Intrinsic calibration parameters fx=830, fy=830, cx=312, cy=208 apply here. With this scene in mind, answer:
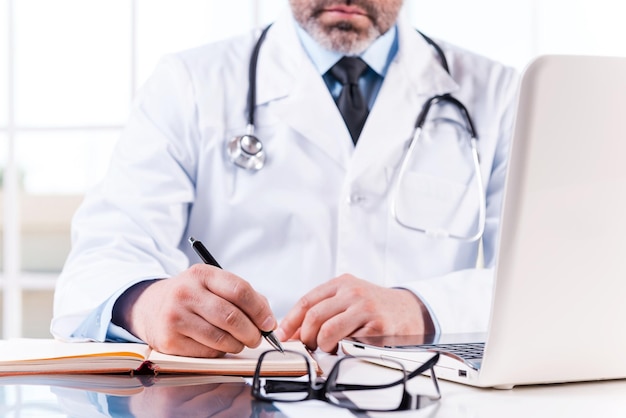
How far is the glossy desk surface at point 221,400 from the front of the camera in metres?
0.69

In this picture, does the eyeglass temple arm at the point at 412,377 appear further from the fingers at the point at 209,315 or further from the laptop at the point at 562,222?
the fingers at the point at 209,315

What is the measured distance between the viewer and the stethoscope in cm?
157

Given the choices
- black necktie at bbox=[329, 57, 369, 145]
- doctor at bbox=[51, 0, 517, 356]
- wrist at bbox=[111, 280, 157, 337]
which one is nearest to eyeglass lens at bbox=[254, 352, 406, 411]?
wrist at bbox=[111, 280, 157, 337]

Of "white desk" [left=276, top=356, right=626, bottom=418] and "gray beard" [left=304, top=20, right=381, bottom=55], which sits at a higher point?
"gray beard" [left=304, top=20, right=381, bottom=55]

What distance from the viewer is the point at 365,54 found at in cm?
170

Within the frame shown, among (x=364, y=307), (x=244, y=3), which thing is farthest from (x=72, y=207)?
(x=364, y=307)

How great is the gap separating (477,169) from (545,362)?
0.90 m

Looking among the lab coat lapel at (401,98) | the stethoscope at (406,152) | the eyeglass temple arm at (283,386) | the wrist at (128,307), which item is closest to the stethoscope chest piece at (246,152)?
the stethoscope at (406,152)

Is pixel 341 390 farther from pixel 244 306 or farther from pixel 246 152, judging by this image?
pixel 246 152

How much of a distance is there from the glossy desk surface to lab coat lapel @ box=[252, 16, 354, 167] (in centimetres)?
80

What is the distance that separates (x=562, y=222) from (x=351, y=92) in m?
1.02

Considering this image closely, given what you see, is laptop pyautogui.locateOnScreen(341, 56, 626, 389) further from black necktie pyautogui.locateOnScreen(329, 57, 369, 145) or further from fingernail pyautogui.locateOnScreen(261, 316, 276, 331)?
black necktie pyautogui.locateOnScreen(329, 57, 369, 145)

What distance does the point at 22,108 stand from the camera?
3467 mm

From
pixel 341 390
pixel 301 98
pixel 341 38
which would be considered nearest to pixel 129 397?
pixel 341 390
